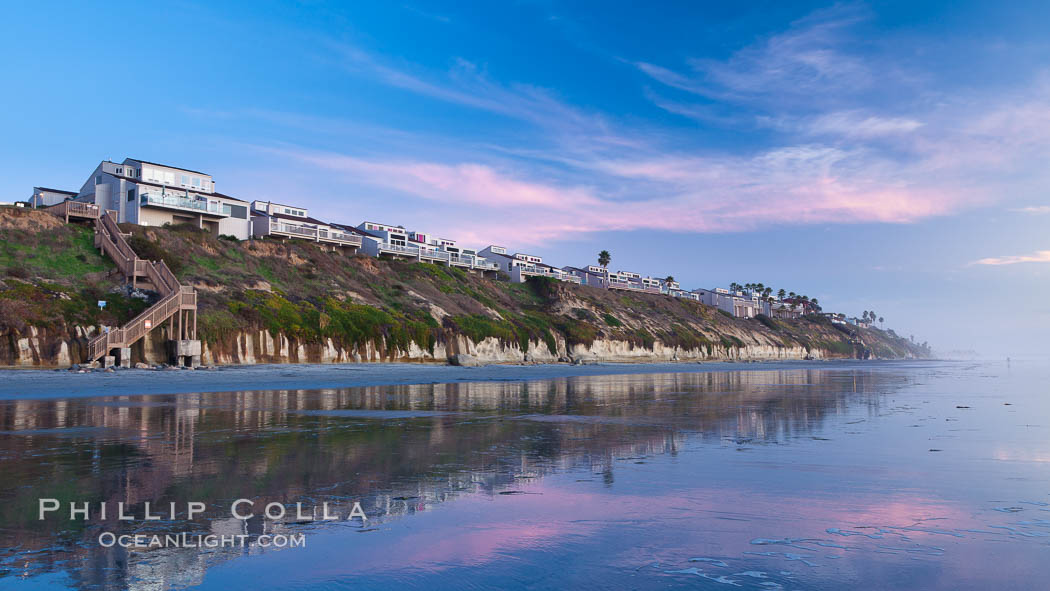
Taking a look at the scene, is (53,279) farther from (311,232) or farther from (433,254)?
(433,254)

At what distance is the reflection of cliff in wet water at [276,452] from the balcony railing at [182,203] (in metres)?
48.5

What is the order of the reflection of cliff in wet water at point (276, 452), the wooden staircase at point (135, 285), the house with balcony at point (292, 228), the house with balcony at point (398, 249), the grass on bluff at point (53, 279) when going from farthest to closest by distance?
1. the house with balcony at point (398, 249)
2. the house with balcony at point (292, 228)
3. the grass on bluff at point (53, 279)
4. the wooden staircase at point (135, 285)
5. the reflection of cliff in wet water at point (276, 452)

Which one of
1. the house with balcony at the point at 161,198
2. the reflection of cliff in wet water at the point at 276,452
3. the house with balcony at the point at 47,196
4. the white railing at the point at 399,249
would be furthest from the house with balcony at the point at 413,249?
the reflection of cliff in wet water at the point at 276,452

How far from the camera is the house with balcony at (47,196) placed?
67.6m

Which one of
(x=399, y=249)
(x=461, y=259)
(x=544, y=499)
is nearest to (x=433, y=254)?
(x=399, y=249)

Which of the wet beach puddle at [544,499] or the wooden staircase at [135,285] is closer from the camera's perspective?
the wet beach puddle at [544,499]

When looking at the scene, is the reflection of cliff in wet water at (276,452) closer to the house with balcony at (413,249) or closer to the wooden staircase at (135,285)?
the wooden staircase at (135,285)

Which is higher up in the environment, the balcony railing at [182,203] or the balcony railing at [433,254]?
the balcony railing at [182,203]

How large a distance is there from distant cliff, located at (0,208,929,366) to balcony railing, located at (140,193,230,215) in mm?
4335

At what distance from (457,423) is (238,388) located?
1918 centimetres

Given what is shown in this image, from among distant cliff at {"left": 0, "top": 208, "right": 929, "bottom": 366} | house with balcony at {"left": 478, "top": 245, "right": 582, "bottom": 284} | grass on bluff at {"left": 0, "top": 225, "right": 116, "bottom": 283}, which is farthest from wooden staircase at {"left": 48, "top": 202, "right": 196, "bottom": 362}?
house with balcony at {"left": 478, "top": 245, "right": 582, "bottom": 284}

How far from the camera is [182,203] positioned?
68.1m

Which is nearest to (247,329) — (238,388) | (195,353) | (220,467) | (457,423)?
(195,353)

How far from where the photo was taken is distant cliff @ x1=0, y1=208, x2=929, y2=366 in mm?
40469
